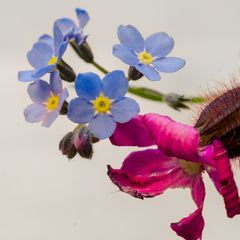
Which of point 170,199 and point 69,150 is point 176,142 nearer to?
point 69,150

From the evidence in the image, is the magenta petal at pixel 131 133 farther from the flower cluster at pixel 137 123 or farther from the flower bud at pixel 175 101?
the flower bud at pixel 175 101

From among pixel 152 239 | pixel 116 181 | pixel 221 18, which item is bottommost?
pixel 152 239

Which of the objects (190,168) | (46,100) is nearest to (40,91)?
(46,100)

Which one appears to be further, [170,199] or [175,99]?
[170,199]

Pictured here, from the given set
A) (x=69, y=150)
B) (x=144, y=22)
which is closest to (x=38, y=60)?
(x=69, y=150)

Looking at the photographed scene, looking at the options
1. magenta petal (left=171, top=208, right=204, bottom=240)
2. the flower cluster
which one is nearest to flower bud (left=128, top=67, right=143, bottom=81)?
the flower cluster

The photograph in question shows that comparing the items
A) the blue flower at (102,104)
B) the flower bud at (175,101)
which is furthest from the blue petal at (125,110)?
the flower bud at (175,101)
